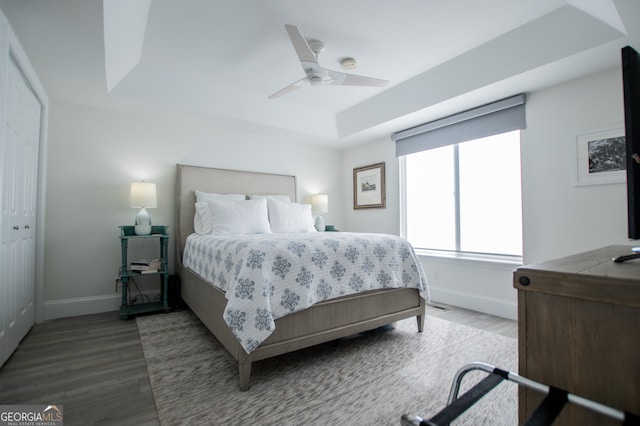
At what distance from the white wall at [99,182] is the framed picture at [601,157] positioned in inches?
155

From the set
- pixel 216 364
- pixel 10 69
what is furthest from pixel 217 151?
pixel 216 364

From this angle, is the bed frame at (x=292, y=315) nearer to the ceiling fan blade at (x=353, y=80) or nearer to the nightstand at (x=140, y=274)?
the nightstand at (x=140, y=274)

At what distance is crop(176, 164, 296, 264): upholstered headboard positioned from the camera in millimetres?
3629

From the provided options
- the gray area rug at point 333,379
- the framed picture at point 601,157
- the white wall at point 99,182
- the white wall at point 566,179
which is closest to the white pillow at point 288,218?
the white wall at point 99,182

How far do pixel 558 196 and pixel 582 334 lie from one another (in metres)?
2.58

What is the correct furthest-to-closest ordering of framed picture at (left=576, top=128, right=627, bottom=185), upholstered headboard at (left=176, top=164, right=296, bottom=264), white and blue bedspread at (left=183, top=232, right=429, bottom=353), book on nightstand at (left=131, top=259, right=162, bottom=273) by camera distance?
upholstered headboard at (left=176, top=164, right=296, bottom=264) → book on nightstand at (left=131, top=259, right=162, bottom=273) → framed picture at (left=576, top=128, right=627, bottom=185) → white and blue bedspread at (left=183, top=232, right=429, bottom=353)

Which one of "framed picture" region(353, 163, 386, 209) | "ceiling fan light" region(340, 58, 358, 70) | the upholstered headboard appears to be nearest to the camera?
Result: "ceiling fan light" region(340, 58, 358, 70)

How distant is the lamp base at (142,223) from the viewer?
3.15 metres

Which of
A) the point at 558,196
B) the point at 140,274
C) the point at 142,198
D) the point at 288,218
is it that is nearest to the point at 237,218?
the point at 288,218

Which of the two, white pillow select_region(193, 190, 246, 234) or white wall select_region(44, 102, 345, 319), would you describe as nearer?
white wall select_region(44, 102, 345, 319)

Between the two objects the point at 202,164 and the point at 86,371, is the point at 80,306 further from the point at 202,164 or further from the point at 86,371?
the point at 202,164

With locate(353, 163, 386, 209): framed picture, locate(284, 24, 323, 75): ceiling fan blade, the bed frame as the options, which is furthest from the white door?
locate(353, 163, 386, 209): framed picture

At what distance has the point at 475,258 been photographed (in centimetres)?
343

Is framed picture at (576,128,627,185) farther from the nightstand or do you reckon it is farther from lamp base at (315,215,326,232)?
the nightstand
